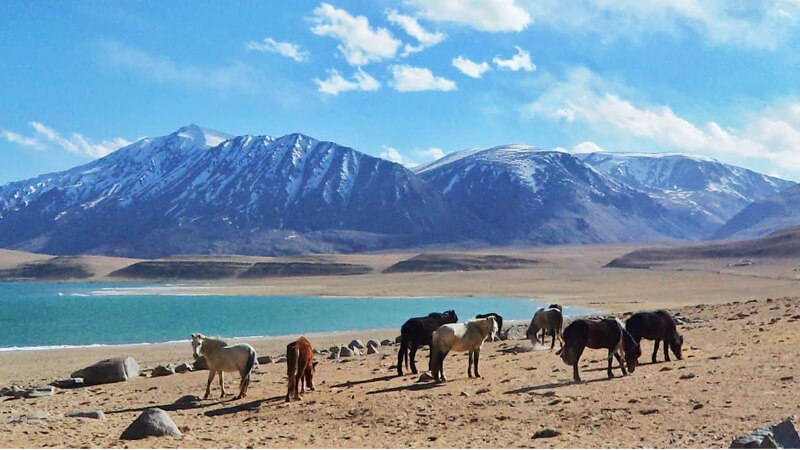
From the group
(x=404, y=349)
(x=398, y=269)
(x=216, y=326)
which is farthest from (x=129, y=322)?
(x=398, y=269)

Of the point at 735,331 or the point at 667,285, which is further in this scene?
the point at 667,285

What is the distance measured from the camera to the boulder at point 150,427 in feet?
39.7

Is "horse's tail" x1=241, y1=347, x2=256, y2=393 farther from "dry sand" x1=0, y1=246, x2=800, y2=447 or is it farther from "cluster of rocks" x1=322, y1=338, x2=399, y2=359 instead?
"cluster of rocks" x1=322, y1=338, x2=399, y2=359

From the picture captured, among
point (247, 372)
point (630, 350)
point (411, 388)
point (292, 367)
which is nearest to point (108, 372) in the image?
point (247, 372)

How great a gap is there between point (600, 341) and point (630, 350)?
2.53 ft

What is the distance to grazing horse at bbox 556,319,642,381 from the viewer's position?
52.1ft

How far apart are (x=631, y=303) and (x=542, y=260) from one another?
356 ft

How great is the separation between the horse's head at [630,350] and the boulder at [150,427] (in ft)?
31.0

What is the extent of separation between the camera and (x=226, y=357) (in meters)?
16.6

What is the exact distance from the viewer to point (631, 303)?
221 feet

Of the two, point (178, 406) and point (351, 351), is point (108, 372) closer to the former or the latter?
point (178, 406)

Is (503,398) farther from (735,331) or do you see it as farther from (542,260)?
(542,260)

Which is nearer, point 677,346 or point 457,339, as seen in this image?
point 457,339

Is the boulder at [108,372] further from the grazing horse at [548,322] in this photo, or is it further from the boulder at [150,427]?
the grazing horse at [548,322]
